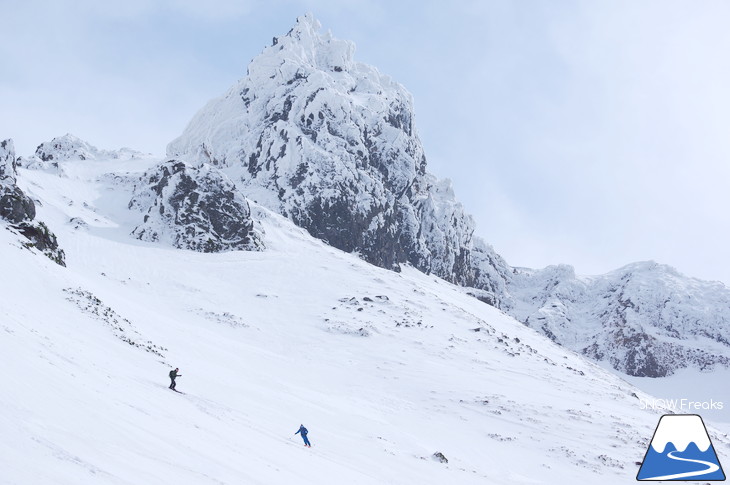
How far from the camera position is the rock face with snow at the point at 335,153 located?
11038 centimetres

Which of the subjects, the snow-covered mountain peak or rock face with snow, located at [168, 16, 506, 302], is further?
the snow-covered mountain peak

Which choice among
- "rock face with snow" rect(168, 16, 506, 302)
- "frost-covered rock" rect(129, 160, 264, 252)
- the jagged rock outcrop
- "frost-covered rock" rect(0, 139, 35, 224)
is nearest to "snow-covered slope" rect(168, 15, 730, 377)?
"rock face with snow" rect(168, 16, 506, 302)

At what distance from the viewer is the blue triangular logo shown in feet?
30.0

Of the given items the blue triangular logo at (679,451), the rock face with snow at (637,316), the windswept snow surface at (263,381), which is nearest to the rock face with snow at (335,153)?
the rock face with snow at (637,316)

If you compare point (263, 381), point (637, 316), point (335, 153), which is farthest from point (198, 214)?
point (637, 316)

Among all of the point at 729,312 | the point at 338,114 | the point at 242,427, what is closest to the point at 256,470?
the point at 242,427

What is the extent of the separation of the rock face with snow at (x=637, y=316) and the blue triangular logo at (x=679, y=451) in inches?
6033

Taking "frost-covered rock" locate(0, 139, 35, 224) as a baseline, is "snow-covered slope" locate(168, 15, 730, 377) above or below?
above

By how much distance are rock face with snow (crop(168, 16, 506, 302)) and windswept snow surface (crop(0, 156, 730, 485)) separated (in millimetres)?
36297

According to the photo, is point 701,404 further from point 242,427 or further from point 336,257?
point 242,427

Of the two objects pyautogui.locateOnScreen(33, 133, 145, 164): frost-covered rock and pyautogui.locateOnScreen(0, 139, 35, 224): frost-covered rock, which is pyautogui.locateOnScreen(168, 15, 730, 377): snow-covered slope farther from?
pyautogui.locateOnScreen(0, 139, 35, 224): frost-covered rock

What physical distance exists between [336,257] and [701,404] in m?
93.5

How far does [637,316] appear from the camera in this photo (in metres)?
162

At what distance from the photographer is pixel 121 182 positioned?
3664 inches
